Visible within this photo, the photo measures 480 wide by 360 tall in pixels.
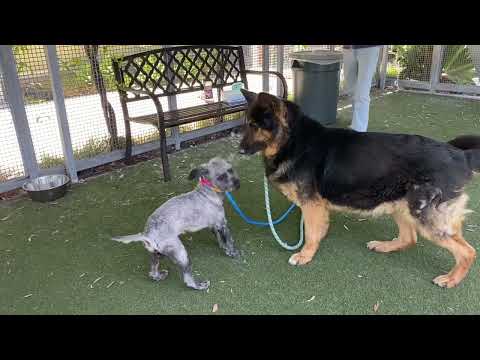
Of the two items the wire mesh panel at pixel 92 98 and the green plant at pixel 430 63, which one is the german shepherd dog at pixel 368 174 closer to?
the wire mesh panel at pixel 92 98

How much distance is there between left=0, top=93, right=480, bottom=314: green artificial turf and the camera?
338cm

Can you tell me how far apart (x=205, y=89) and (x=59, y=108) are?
8.49ft

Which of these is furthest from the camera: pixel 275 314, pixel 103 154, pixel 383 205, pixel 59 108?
pixel 103 154

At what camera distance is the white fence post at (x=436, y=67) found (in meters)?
10.2

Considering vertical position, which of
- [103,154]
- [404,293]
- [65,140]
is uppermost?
[65,140]

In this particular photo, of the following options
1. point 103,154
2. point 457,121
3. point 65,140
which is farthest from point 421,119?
point 65,140

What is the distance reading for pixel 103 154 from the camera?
252 inches

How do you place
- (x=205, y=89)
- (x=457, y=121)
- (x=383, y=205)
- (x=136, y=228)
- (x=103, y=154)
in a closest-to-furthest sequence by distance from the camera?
(x=383, y=205)
(x=136, y=228)
(x=103, y=154)
(x=205, y=89)
(x=457, y=121)

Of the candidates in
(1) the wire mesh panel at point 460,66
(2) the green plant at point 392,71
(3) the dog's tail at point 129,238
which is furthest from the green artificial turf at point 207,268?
(2) the green plant at point 392,71

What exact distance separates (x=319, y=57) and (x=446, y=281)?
5454mm

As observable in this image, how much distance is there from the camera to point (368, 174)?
3486mm

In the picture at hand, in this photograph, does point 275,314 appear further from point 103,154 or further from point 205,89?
point 205,89

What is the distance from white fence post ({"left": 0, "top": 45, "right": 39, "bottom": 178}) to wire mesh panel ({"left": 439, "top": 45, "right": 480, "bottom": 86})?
31.5 feet

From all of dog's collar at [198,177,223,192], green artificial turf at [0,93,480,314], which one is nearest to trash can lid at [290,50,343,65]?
green artificial turf at [0,93,480,314]
